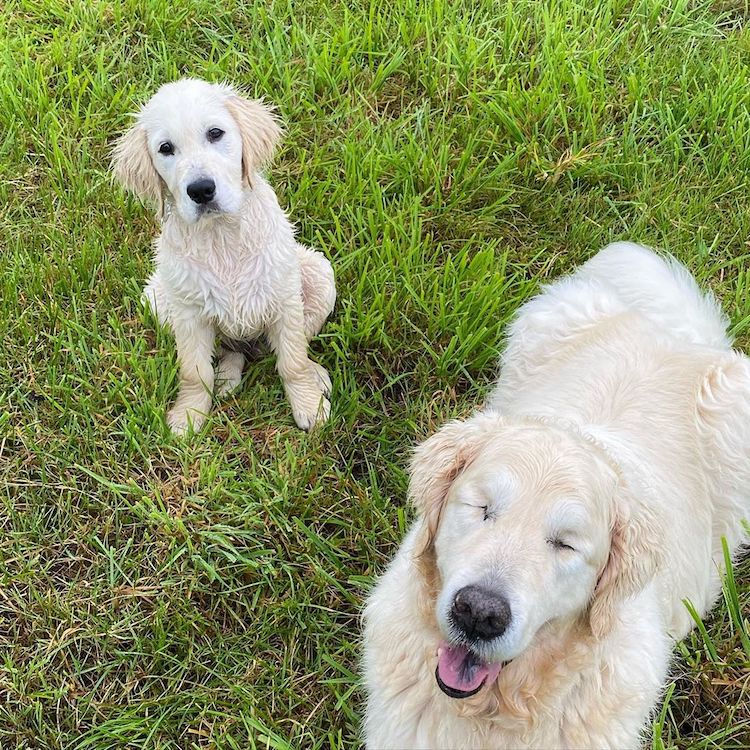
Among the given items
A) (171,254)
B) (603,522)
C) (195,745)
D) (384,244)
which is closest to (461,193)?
(384,244)

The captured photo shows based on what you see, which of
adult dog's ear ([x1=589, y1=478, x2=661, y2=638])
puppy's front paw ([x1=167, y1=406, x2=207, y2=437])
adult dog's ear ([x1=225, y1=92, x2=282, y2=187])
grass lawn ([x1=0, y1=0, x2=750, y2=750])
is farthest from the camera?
puppy's front paw ([x1=167, y1=406, x2=207, y2=437])

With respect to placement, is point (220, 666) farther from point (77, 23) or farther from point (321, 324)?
point (77, 23)

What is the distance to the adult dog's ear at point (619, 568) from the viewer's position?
6.29 ft

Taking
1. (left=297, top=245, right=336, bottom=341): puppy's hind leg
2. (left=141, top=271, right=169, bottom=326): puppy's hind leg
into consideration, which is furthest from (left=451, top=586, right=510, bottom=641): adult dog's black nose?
(left=141, top=271, right=169, bottom=326): puppy's hind leg

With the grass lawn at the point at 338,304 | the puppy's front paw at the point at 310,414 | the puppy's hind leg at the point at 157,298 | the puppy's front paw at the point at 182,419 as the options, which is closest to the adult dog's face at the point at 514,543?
the grass lawn at the point at 338,304

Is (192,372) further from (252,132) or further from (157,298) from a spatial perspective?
(252,132)

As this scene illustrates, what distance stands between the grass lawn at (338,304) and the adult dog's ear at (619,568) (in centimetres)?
74

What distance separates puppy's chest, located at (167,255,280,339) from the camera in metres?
3.00

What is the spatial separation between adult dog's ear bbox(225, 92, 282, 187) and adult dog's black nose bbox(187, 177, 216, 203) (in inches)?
9.4

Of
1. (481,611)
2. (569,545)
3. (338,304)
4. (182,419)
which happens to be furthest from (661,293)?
(182,419)

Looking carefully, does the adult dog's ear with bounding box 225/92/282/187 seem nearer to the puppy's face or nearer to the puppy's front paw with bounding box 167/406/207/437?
the puppy's face

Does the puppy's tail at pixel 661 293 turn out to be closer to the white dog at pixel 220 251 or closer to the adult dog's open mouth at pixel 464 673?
the white dog at pixel 220 251

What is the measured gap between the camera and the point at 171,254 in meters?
3.01

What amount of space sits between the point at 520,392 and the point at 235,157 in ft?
4.33
